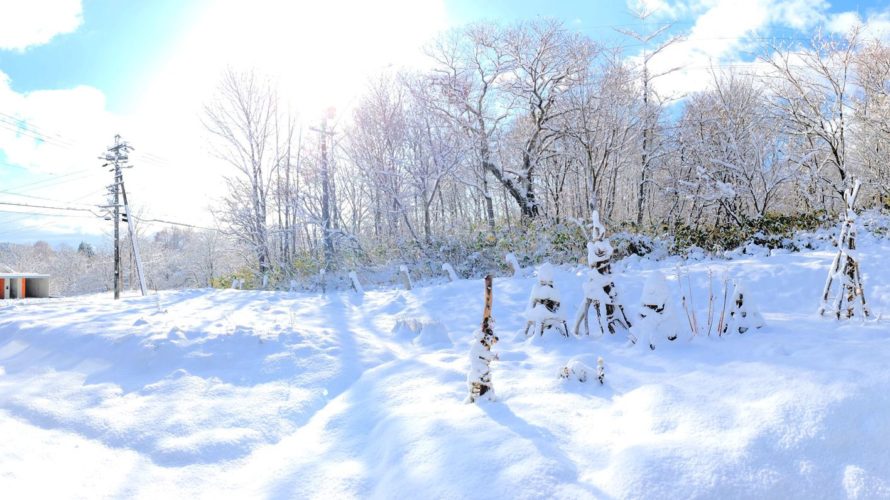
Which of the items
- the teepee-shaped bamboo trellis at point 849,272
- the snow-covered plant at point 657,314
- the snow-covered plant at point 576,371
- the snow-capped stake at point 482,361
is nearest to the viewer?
the snow-capped stake at point 482,361

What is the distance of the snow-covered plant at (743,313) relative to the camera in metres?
4.39

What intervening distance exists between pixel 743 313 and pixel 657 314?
0.91 meters

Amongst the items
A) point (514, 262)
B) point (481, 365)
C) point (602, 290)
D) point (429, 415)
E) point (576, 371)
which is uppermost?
point (514, 262)

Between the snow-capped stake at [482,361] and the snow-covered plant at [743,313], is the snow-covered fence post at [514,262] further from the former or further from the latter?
the snow-capped stake at [482,361]

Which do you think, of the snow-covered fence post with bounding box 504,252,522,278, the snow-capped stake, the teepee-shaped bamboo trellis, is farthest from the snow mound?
the teepee-shaped bamboo trellis

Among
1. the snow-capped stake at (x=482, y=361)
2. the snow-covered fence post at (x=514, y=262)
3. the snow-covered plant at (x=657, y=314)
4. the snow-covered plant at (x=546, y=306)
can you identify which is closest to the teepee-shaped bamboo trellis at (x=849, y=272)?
the snow-covered plant at (x=657, y=314)

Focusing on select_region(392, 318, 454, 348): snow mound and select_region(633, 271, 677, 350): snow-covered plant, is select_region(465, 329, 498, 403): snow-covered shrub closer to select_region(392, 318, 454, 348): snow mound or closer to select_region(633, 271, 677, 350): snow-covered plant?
select_region(633, 271, 677, 350): snow-covered plant

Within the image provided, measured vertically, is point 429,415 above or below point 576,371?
below

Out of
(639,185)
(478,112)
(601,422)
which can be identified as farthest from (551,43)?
(601,422)

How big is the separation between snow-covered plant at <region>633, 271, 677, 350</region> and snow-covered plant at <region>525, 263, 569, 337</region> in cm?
85

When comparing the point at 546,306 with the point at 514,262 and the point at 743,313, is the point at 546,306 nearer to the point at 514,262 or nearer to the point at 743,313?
the point at 743,313

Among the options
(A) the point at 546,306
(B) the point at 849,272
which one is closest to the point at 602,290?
(A) the point at 546,306

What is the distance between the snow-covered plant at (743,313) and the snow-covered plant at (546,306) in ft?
5.44

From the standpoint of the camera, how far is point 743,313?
4.42 m
